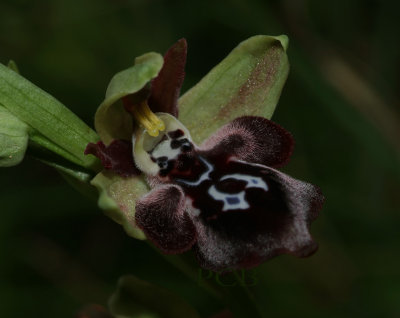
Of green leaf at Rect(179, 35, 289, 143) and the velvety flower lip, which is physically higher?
green leaf at Rect(179, 35, 289, 143)

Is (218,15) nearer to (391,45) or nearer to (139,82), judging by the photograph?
(391,45)

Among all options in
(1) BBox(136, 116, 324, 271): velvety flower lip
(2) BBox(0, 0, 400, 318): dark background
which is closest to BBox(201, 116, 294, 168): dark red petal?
(1) BBox(136, 116, 324, 271): velvety flower lip

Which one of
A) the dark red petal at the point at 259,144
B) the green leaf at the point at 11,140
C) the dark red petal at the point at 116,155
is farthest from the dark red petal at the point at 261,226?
the green leaf at the point at 11,140

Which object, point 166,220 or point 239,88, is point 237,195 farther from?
point 239,88

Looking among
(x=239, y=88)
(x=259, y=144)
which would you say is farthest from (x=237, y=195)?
(x=239, y=88)

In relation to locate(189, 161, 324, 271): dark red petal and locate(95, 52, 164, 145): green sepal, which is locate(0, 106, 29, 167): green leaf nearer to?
locate(95, 52, 164, 145): green sepal

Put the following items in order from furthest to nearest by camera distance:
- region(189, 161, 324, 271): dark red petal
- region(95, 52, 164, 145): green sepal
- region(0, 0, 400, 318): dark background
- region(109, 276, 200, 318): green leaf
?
region(0, 0, 400, 318): dark background < region(109, 276, 200, 318): green leaf < region(95, 52, 164, 145): green sepal < region(189, 161, 324, 271): dark red petal

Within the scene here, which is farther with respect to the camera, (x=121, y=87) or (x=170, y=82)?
(x=170, y=82)
